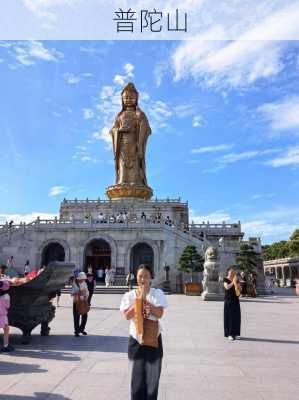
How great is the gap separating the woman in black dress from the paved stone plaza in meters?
0.23

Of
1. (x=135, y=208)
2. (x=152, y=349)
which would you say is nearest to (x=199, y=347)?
(x=152, y=349)

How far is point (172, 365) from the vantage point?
6469 mm

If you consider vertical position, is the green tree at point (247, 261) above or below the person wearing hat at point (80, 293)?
above

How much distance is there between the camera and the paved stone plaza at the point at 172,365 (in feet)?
16.7

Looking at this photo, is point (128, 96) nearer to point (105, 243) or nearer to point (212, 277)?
point (105, 243)

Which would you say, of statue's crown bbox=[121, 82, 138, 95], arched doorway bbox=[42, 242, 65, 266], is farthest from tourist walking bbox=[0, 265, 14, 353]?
statue's crown bbox=[121, 82, 138, 95]

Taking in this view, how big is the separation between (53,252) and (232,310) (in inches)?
1067

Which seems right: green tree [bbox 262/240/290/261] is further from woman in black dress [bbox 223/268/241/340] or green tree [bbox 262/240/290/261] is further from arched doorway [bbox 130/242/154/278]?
woman in black dress [bbox 223/268/241/340]

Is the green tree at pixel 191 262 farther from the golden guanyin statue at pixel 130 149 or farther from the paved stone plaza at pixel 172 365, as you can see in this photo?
the golden guanyin statue at pixel 130 149

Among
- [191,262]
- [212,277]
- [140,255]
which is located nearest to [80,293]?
[212,277]

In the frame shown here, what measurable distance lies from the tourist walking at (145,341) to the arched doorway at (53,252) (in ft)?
101

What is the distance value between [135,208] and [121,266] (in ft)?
42.8

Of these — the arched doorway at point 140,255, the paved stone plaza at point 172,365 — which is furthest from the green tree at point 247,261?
the paved stone plaza at point 172,365

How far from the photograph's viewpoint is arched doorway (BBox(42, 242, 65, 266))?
34.3 metres
